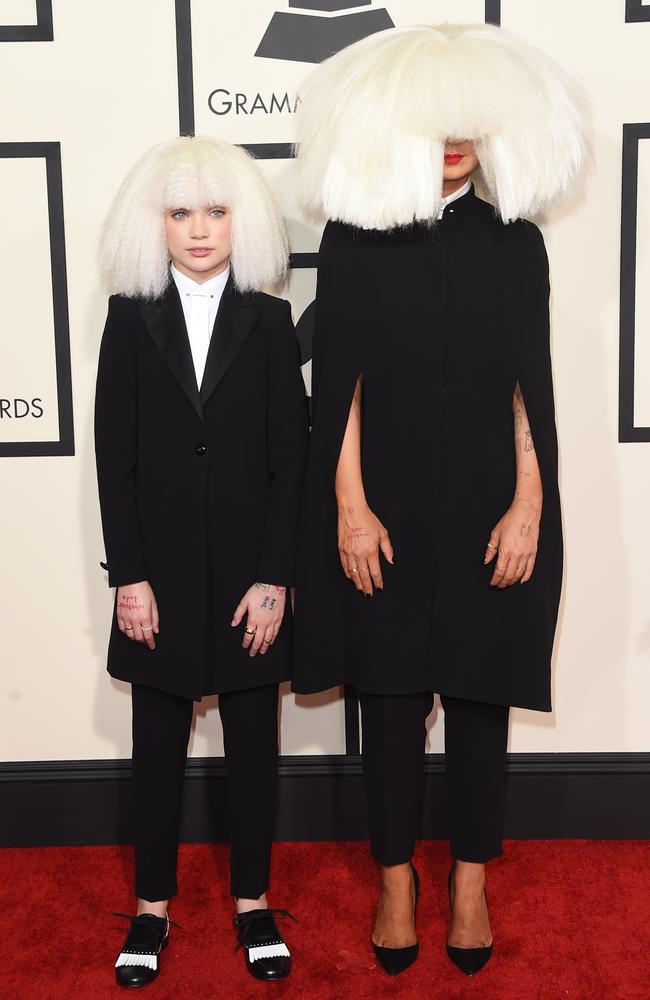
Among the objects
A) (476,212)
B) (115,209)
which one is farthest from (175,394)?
(476,212)

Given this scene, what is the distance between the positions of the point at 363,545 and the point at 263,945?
0.82 metres

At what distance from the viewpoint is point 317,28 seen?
2105 millimetres

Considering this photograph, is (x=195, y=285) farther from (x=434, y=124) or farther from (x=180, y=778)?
(x=180, y=778)

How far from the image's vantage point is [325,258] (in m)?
1.79

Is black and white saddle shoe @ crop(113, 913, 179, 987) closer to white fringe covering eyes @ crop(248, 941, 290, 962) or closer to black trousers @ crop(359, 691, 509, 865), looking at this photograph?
white fringe covering eyes @ crop(248, 941, 290, 962)

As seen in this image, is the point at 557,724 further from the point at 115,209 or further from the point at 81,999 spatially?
the point at 115,209

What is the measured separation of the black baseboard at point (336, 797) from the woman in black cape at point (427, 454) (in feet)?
1.55

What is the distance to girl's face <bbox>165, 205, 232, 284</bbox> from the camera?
1.79m

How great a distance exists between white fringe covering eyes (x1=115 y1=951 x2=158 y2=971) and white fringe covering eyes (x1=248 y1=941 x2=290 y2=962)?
0.61ft

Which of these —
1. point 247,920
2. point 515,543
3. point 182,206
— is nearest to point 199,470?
point 182,206

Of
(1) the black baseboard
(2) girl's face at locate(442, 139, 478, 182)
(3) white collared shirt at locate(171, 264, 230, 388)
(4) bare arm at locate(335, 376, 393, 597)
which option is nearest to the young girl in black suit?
(3) white collared shirt at locate(171, 264, 230, 388)

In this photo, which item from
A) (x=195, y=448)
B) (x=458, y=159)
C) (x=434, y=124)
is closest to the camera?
(x=434, y=124)

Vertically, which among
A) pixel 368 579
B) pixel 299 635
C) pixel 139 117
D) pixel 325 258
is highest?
pixel 139 117

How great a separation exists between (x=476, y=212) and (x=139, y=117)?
84 centimetres
